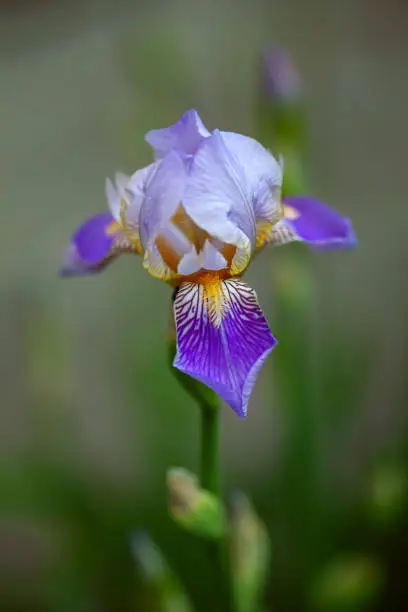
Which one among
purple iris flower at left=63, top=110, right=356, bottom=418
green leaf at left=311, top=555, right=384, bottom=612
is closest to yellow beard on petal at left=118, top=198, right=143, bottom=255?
purple iris flower at left=63, top=110, right=356, bottom=418

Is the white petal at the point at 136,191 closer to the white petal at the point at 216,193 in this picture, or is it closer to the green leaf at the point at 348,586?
the white petal at the point at 216,193

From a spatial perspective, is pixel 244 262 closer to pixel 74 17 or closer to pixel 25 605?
pixel 25 605

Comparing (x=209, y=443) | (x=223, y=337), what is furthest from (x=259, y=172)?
→ (x=209, y=443)

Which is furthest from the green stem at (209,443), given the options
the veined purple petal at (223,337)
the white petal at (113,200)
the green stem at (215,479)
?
the white petal at (113,200)

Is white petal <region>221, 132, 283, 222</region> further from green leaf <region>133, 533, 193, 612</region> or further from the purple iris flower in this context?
green leaf <region>133, 533, 193, 612</region>

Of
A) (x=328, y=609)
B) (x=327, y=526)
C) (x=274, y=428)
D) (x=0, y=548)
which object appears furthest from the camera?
(x=274, y=428)

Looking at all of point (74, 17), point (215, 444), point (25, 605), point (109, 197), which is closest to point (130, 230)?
point (109, 197)

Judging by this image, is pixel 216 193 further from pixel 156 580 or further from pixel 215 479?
pixel 156 580
